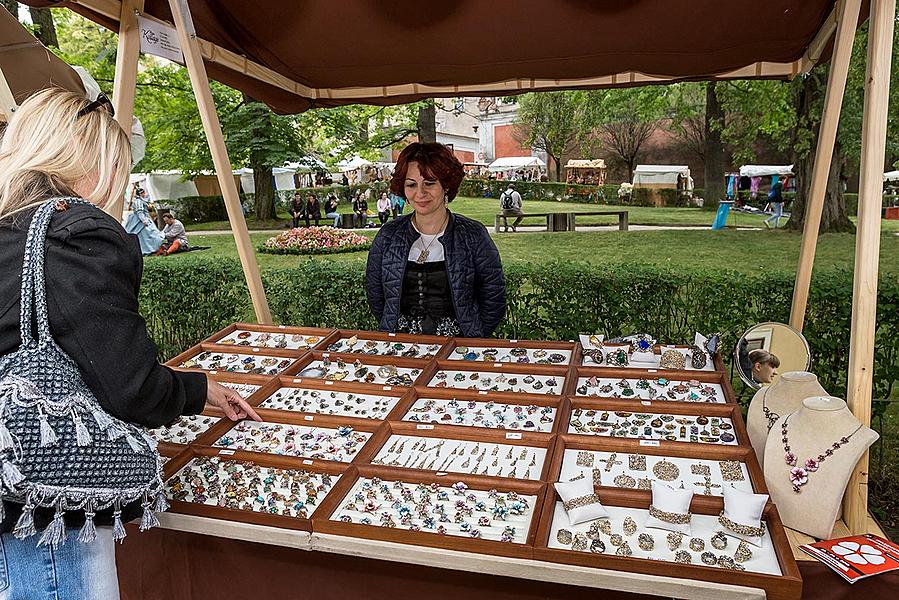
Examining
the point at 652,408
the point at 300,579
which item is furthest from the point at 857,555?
the point at 300,579

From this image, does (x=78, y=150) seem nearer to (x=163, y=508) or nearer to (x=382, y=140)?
(x=163, y=508)

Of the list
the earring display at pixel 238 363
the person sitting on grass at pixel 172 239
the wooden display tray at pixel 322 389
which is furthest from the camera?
the person sitting on grass at pixel 172 239

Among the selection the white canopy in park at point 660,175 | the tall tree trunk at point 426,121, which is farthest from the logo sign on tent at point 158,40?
the white canopy in park at point 660,175

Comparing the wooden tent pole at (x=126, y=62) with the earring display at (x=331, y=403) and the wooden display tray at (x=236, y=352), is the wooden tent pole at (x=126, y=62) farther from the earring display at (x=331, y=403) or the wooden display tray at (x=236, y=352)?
the earring display at (x=331, y=403)

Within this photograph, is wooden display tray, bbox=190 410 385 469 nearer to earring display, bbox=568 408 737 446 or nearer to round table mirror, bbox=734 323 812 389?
earring display, bbox=568 408 737 446

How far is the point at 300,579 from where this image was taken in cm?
216

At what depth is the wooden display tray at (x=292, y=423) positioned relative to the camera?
242 centimetres

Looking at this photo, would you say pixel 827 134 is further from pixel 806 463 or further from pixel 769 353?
pixel 806 463

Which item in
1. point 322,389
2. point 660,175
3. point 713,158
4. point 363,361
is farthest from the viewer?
point 660,175

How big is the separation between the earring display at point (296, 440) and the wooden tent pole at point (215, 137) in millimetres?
1807

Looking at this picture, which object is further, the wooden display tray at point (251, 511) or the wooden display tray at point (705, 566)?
the wooden display tray at point (251, 511)

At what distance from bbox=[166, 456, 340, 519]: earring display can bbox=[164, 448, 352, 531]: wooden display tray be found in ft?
0.06

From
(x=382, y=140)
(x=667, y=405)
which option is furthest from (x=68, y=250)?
(x=382, y=140)

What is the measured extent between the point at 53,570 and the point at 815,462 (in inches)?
92.1
